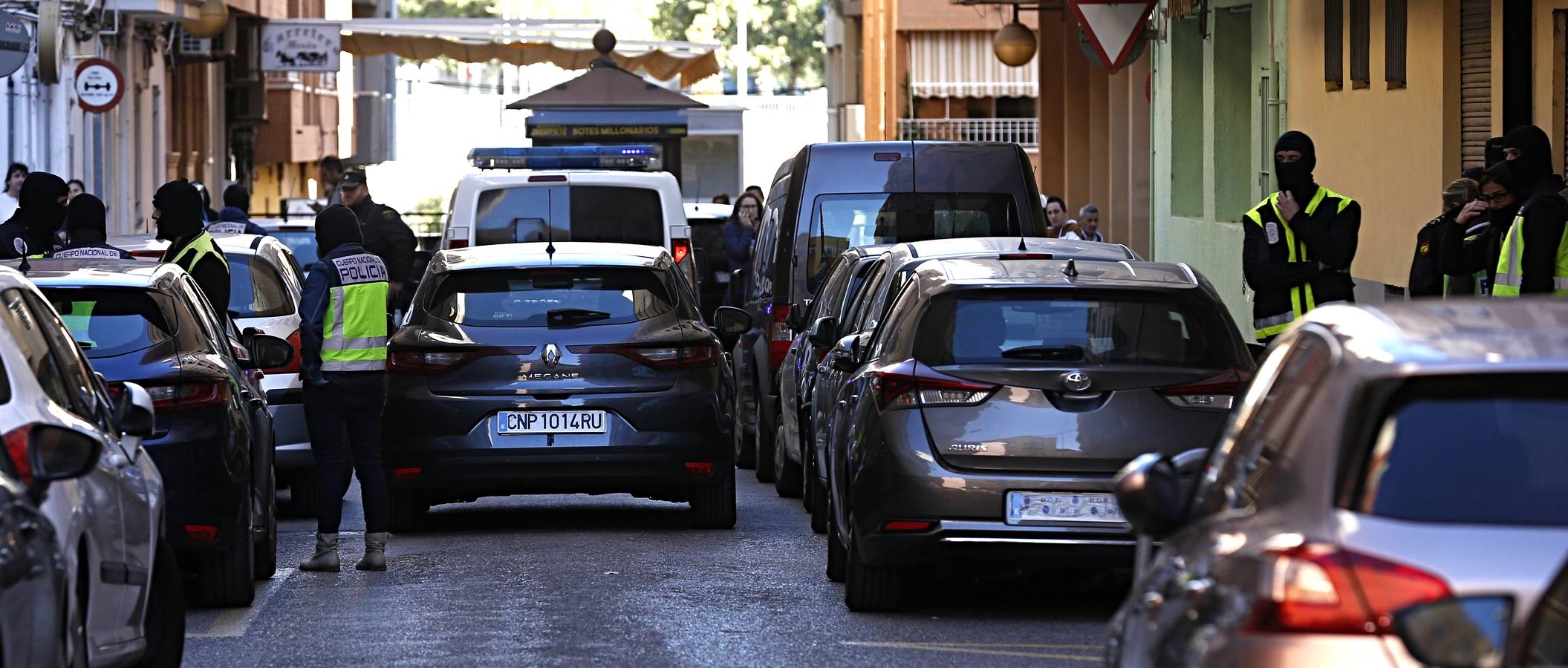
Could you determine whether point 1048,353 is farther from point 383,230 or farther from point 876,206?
point 383,230

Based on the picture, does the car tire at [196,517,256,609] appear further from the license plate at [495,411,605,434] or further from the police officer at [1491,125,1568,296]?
the police officer at [1491,125,1568,296]

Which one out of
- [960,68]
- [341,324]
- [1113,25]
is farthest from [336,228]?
[960,68]

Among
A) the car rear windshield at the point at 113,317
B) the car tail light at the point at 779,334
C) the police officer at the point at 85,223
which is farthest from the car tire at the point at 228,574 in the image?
the car tail light at the point at 779,334

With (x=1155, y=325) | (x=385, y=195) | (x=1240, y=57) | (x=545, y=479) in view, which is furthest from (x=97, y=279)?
(x=385, y=195)

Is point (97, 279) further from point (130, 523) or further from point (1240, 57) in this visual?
point (1240, 57)

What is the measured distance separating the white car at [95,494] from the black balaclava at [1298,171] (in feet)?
18.7

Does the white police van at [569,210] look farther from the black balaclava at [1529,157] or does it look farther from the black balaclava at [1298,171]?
the black balaclava at [1529,157]

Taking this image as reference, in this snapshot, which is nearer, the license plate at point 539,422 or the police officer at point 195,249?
the license plate at point 539,422

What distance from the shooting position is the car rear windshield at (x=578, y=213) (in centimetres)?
Answer: 1906

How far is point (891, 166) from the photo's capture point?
53.6 feet

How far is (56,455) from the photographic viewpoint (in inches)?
250

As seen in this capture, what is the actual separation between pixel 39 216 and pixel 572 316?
419cm

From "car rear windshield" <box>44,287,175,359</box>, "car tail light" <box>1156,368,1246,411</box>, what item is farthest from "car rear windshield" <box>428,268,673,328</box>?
"car tail light" <box>1156,368,1246,411</box>

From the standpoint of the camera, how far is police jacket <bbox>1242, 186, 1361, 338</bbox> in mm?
11820
